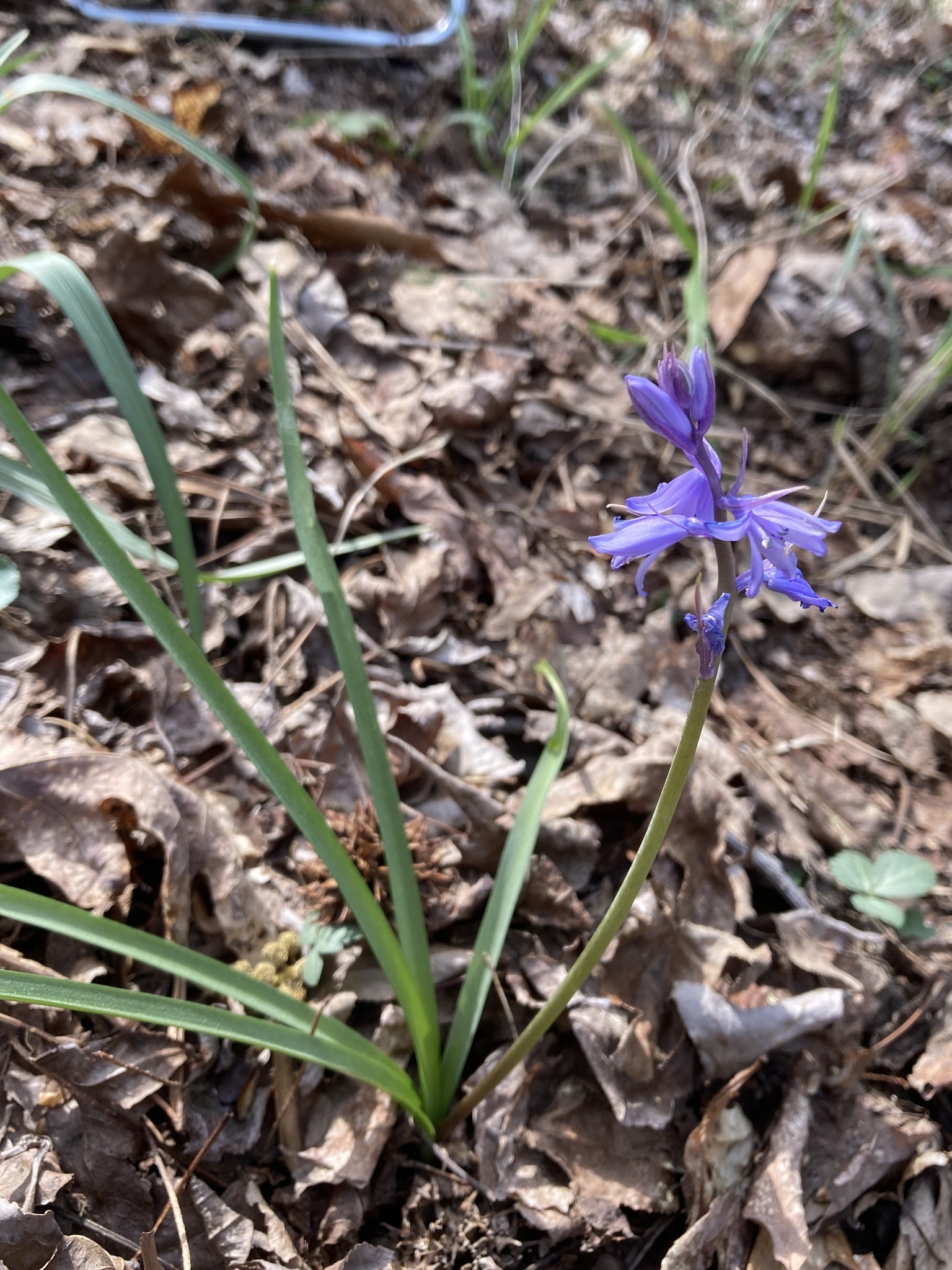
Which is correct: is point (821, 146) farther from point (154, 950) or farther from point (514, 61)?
point (154, 950)

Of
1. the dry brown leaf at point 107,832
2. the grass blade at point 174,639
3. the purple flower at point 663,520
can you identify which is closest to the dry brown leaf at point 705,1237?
the grass blade at point 174,639

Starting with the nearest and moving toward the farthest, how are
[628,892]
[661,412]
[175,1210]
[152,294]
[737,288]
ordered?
[661,412] → [628,892] → [175,1210] → [152,294] → [737,288]

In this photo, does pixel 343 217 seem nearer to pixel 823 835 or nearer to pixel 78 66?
pixel 78 66

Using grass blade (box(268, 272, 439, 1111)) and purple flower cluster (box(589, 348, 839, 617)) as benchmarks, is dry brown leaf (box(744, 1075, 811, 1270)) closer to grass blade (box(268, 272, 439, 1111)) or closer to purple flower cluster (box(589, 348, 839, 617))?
grass blade (box(268, 272, 439, 1111))

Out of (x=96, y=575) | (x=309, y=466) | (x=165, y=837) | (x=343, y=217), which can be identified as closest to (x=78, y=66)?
(x=343, y=217)

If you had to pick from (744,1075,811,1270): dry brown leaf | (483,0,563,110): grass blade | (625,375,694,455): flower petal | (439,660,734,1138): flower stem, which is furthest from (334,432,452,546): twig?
(483,0,563,110): grass blade

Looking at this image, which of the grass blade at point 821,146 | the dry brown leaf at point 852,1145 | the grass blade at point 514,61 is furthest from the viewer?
the grass blade at point 514,61

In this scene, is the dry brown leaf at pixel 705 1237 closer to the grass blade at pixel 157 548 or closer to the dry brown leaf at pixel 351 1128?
the dry brown leaf at pixel 351 1128

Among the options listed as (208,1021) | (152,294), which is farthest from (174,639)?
(152,294)
